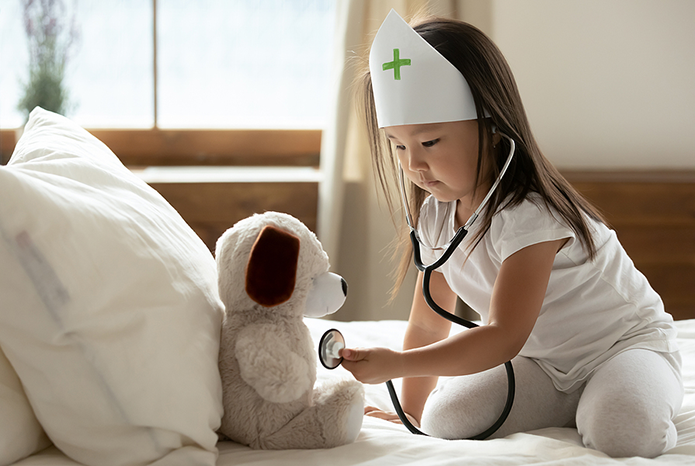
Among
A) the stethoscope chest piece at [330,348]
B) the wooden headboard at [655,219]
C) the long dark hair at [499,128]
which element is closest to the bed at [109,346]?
the stethoscope chest piece at [330,348]

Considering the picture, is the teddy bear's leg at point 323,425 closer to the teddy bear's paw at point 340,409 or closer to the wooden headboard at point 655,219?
the teddy bear's paw at point 340,409

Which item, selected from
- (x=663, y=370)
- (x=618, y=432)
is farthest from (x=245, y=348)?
(x=663, y=370)

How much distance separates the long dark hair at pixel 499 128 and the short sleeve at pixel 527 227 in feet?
0.04

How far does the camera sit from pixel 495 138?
3.13 ft

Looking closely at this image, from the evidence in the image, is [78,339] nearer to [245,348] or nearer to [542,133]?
[245,348]

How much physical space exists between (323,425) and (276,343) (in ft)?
0.40

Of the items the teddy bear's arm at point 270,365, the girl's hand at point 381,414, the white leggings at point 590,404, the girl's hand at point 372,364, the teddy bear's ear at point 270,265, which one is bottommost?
the girl's hand at point 381,414

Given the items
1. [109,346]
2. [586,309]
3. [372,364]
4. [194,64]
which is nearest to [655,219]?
[586,309]

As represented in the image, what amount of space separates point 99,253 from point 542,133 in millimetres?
1863

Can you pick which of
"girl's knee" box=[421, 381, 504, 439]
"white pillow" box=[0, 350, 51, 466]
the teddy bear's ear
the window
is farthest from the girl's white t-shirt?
the window

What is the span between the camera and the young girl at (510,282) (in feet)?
2.73

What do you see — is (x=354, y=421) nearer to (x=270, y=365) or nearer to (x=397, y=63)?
(x=270, y=365)

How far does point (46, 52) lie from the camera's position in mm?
1998

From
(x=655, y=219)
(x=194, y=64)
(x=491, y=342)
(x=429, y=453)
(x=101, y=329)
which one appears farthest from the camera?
(x=194, y=64)
